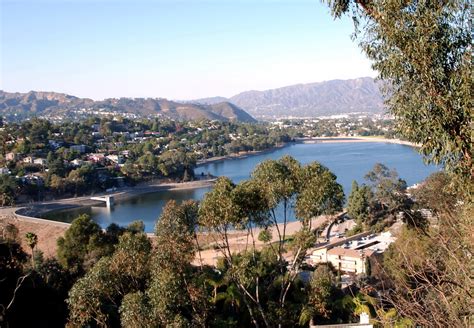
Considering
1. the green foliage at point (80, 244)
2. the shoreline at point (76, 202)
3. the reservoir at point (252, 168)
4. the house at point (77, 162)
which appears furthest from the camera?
the house at point (77, 162)

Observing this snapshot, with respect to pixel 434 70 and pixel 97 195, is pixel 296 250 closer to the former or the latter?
pixel 434 70

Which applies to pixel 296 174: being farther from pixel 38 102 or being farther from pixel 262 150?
pixel 38 102

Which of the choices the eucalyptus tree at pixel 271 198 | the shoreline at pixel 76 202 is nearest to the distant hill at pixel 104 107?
the shoreline at pixel 76 202

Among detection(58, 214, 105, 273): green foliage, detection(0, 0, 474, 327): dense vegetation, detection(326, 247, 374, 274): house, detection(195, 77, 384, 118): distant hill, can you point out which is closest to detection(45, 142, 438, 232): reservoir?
detection(326, 247, 374, 274): house

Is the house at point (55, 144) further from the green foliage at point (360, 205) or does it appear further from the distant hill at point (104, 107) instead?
the distant hill at point (104, 107)

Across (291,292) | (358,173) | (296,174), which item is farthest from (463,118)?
(358,173)
